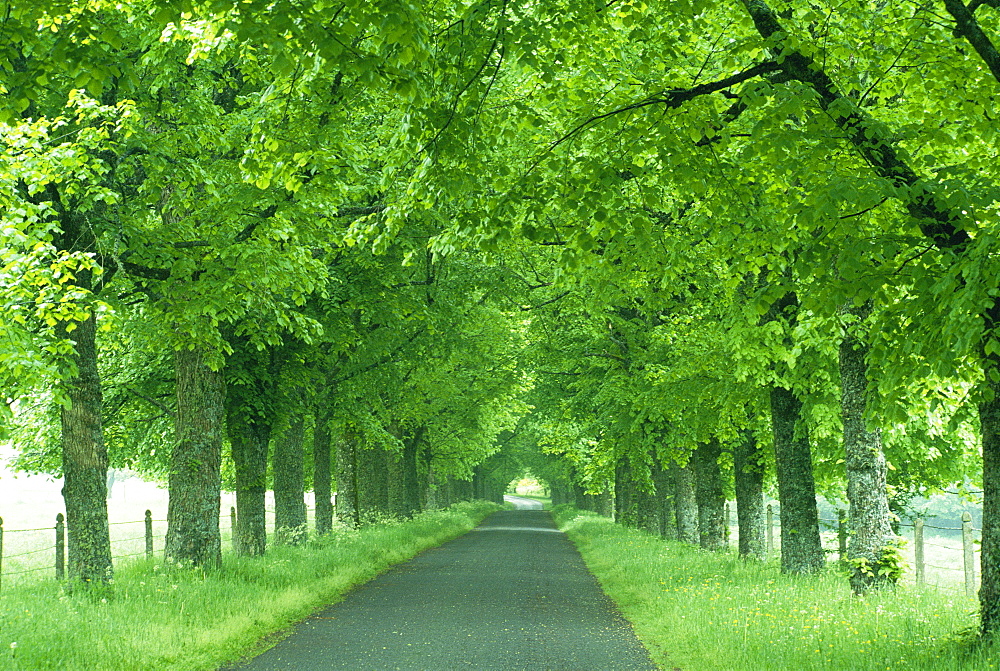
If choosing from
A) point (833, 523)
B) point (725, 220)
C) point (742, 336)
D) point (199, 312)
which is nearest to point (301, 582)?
point (199, 312)

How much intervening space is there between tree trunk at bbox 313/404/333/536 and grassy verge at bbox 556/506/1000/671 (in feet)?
38.2

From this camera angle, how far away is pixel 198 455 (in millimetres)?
13945

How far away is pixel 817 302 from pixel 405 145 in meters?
4.42

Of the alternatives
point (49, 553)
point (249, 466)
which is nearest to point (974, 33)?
point (249, 466)

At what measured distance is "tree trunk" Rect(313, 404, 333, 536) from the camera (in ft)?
77.1

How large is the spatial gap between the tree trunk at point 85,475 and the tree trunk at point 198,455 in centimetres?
238

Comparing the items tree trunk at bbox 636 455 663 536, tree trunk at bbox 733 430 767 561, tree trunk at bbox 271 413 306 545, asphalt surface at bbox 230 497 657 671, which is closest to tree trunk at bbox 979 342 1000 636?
asphalt surface at bbox 230 497 657 671

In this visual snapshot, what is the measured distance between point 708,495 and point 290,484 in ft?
35.5

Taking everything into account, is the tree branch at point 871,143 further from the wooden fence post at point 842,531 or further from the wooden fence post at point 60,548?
the wooden fence post at point 60,548

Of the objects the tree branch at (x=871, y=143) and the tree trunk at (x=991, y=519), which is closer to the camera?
the tree branch at (x=871, y=143)

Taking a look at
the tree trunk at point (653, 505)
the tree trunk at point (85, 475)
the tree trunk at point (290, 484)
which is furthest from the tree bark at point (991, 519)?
the tree trunk at point (653, 505)

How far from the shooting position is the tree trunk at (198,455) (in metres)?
13.7

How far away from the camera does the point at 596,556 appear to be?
72.4 feet

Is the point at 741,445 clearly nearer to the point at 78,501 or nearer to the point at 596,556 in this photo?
the point at 596,556
